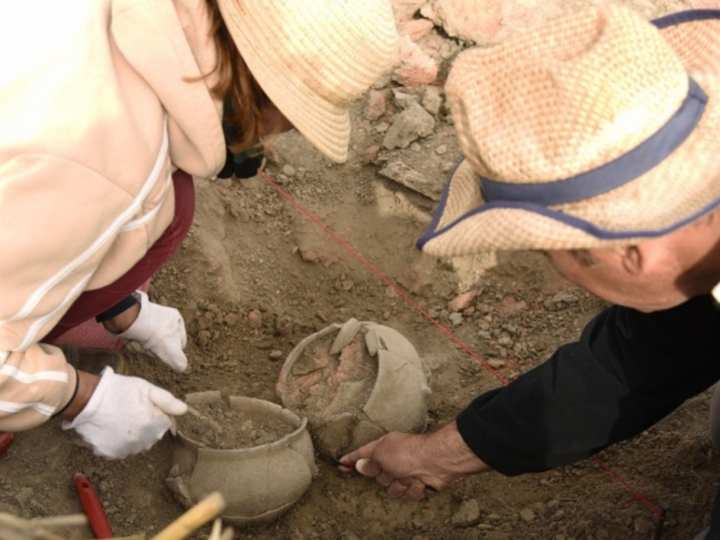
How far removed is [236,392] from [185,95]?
4.94 feet

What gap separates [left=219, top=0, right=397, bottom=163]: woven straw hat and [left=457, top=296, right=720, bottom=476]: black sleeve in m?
0.85

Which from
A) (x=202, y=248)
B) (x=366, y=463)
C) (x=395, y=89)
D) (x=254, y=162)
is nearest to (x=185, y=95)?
(x=254, y=162)

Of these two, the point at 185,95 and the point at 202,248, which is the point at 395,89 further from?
the point at 185,95

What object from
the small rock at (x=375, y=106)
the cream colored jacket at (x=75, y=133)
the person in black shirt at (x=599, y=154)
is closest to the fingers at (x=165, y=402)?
the cream colored jacket at (x=75, y=133)

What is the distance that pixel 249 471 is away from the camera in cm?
253

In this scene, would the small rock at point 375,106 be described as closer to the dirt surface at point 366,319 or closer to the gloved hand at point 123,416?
the dirt surface at point 366,319

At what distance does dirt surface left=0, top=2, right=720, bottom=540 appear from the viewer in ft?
8.80

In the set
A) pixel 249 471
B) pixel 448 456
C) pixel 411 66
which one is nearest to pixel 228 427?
pixel 249 471

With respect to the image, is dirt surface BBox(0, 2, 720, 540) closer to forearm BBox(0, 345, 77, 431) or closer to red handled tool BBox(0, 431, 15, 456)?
red handled tool BBox(0, 431, 15, 456)

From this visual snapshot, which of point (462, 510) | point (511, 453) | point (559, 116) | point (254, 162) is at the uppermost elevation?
point (559, 116)

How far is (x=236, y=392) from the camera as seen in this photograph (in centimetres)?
321

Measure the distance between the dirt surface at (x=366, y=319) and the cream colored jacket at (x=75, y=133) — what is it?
0.71 meters

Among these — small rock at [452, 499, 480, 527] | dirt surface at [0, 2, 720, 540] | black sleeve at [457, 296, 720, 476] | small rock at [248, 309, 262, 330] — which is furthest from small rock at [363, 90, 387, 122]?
black sleeve at [457, 296, 720, 476]

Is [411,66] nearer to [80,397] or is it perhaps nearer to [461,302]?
[461,302]
